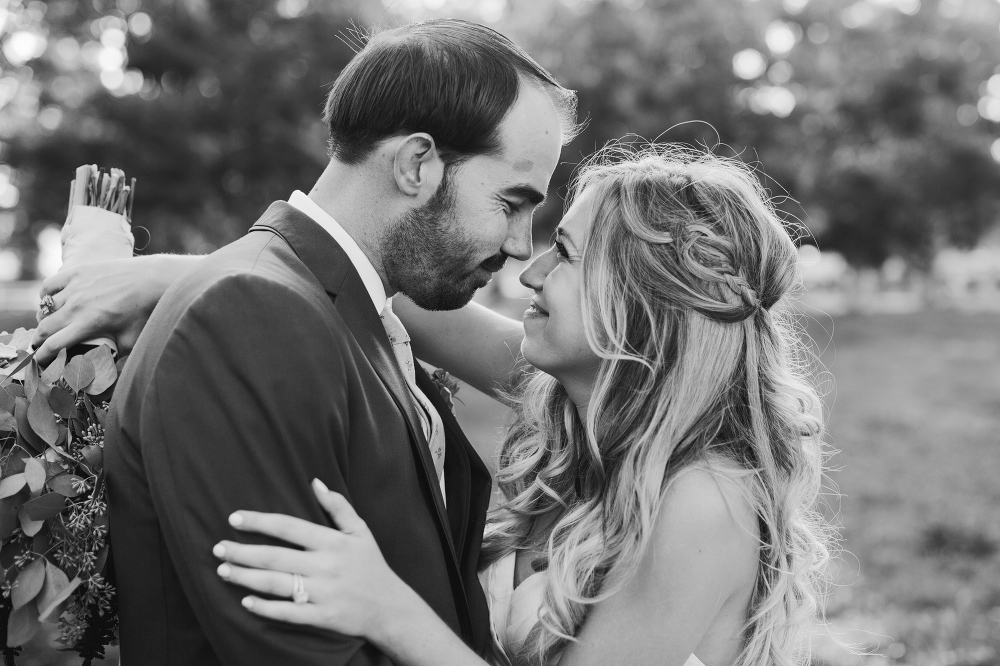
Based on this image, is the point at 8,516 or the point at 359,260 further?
the point at 359,260

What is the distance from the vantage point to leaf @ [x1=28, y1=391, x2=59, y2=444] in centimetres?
222

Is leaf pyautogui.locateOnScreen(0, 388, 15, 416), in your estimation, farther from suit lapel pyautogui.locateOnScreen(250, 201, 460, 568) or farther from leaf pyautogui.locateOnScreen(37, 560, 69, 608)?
suit lapel pyautogui.locateOnScreen(250, 201, 460, 568)

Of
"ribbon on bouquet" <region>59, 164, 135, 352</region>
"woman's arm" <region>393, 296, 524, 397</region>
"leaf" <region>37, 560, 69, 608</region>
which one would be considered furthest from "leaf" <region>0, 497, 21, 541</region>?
"woman's arm" <region>393, 296, 524, 397</region>

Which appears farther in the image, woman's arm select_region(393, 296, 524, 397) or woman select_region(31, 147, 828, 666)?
woman's arm select_region(393, 296, 524, 397)

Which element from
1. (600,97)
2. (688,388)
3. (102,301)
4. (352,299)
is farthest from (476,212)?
(600,97)

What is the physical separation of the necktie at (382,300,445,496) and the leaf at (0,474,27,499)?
40.5 inches

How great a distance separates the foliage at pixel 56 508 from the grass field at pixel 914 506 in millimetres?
1892

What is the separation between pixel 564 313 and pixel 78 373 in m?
1.44

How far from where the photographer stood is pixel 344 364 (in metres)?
2.14

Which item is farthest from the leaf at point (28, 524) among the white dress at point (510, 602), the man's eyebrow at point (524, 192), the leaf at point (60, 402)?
the man's eyebrow at point (524, 192)

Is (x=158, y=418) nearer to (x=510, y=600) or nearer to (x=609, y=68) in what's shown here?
(x=510, y=600)

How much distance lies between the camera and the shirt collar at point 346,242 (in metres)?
2.66

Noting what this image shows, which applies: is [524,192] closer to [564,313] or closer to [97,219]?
[564,313]

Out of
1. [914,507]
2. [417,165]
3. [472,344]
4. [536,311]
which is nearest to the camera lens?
[417,165]
